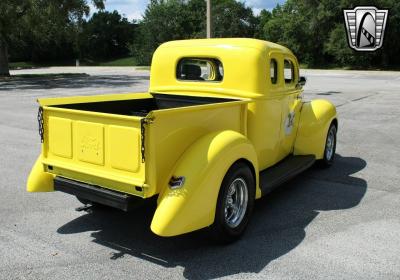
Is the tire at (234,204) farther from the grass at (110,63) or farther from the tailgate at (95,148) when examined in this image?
the grass at (110,63)

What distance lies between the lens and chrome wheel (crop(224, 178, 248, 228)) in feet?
14.0

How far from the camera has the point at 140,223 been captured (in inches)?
187

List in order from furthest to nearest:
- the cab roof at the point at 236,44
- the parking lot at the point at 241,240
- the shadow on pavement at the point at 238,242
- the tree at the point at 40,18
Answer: the tree at the point at 40,18
the cab roof at the point at 236,44
the shadow on pavement at the point at 238,242
the parking lot at the point at 241,240

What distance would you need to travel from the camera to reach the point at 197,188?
147 inches

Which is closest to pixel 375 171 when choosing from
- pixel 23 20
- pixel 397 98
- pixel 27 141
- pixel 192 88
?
pixel 192 88

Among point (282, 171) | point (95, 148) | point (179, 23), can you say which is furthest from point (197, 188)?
point (179, 23)

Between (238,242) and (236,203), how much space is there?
1.19 feet

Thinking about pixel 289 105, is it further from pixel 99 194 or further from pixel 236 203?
pixel 99 194

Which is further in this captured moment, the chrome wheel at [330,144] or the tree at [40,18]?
the tree at [40,18]

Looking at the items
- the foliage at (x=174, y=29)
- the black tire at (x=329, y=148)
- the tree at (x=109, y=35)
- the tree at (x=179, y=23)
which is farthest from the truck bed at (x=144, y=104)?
the tree at (x=109, y=35)

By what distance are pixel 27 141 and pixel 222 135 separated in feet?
19.4

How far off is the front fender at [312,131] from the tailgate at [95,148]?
10.4 ft

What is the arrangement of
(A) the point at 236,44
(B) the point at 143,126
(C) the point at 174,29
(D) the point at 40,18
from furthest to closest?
(C) the point at 174,29
(D) the point at 40,18
(A) the point at 236,44
(B) the point at 143,126

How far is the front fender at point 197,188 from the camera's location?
3.62 meters
